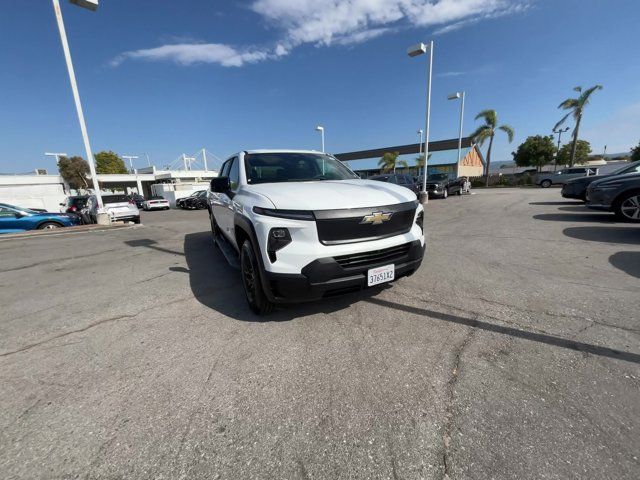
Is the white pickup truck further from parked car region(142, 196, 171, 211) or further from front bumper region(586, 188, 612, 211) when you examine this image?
parked car region(142, 196, 171, 211)

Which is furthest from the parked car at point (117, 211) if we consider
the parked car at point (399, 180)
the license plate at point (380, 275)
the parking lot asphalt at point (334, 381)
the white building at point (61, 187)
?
the license plate at point (380, 275)

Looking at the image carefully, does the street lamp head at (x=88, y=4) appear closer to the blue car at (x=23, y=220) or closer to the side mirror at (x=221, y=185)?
the blue car at (x=23, y=220)

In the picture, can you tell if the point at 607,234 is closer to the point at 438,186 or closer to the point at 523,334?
the point at 523,334

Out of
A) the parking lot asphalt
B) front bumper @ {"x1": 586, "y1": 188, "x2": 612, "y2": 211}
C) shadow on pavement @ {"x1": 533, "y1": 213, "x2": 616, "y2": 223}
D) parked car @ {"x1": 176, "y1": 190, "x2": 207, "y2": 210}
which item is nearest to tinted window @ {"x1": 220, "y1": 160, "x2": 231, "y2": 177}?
the parking lot asphalt

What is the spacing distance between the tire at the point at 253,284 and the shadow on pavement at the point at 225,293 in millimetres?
137

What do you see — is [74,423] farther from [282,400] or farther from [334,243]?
[334,243]

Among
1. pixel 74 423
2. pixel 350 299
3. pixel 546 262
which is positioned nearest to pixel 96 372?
pixel 74 423

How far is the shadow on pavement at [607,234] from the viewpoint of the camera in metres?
5.30

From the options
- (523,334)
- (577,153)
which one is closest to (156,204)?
(523,334)

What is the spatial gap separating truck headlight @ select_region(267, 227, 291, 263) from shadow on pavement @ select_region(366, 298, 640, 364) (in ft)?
4.40

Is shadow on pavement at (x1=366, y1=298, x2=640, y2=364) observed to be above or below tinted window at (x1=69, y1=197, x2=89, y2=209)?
below

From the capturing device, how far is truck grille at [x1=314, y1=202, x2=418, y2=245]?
2.47 meters

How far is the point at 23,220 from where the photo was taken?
9.62 m

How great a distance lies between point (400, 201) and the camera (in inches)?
113
